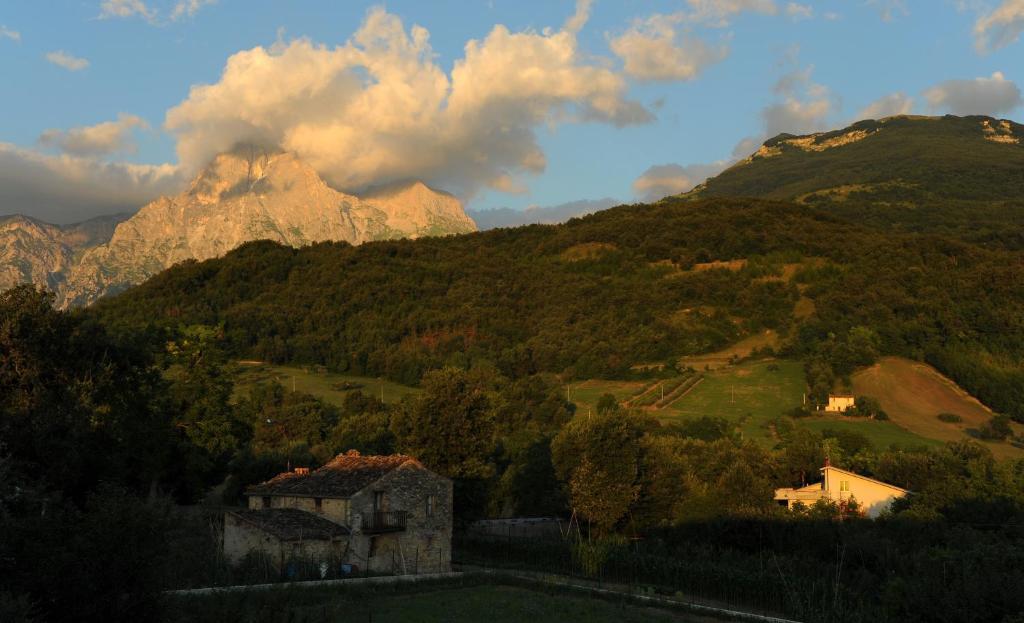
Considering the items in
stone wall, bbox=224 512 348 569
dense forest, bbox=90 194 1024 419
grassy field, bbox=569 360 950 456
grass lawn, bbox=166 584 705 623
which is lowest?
grass lawn, bbox=166 584 705 623

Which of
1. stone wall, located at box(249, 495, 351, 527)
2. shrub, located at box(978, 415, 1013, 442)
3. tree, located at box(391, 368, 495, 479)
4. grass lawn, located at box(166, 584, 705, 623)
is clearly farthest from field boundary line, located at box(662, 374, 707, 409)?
grass lawn, located at box(166, 584, 705, 623)

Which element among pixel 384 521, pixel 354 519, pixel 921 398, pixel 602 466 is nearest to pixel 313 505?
pixel 354 519

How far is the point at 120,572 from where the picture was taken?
12453 millimetres

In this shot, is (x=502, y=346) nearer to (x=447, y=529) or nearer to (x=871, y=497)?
(x=871, y=497)

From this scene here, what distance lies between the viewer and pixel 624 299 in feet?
488

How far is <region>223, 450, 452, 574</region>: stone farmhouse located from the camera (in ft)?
104

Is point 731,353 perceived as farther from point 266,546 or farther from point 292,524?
point 266,546

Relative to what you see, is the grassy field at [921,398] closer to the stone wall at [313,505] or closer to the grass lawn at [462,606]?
the grass lawn at [462,606]

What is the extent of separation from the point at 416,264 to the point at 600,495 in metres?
140

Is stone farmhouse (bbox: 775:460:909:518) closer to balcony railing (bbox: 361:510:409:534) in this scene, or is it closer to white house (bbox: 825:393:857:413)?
balcony railing (bbox: 361:510:409:534)

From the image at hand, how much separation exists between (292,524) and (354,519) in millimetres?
3275

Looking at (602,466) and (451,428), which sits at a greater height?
(451,428)

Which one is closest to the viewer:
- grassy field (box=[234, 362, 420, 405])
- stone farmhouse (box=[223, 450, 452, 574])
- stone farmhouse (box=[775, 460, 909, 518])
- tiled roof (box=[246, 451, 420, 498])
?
stone farmhouse (box=[223, 450, 452, 574])

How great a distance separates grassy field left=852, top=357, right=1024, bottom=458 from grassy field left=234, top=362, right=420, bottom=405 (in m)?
57.3
